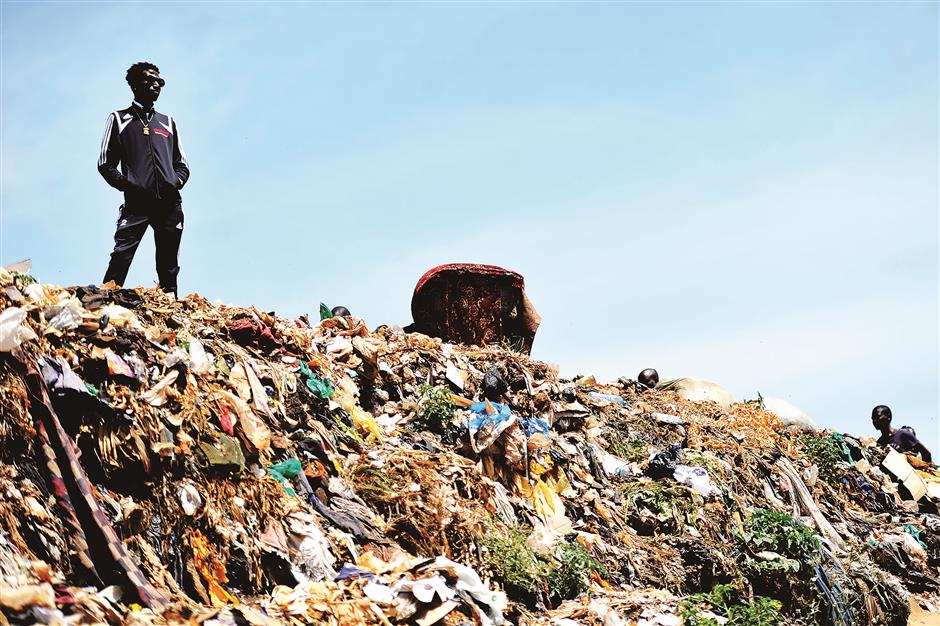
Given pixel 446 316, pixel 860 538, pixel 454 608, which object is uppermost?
pixel 446 316

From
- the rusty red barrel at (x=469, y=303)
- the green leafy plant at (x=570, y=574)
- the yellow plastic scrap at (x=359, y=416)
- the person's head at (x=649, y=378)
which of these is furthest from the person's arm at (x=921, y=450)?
the yellow plastic scrap at (x=359, y=416)

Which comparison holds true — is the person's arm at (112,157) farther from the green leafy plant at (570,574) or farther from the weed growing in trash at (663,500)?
the weed growing in trash at (663,500)

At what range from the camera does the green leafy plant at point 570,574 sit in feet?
18.9

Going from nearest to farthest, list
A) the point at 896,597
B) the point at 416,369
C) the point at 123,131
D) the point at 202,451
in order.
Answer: the point at 202,451
the point at 123,131
the point at 896,597
the point at 416,369

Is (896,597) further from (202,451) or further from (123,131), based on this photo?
(123,131)

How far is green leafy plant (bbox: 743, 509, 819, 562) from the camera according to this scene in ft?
22.5

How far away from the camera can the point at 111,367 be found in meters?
4.91

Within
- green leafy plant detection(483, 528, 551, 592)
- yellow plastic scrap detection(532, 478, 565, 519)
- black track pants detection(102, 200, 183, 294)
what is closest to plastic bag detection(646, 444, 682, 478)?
yellow plastic scrap detection(532, 478, 565, 519)

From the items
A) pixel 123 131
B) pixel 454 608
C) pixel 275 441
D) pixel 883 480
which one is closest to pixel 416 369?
pixel 275 441

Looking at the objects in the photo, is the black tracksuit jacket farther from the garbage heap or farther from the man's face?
the garbage heap

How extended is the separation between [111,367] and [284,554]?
4.73 ft

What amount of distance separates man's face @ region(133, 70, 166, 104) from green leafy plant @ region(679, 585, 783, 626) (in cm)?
541

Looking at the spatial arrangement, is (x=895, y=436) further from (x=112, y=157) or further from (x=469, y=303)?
(x=112, y=157)

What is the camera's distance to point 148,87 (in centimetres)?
675
